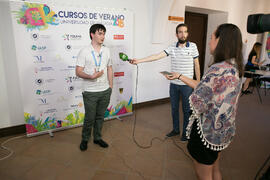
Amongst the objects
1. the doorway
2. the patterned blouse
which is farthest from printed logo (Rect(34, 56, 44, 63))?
the doorway

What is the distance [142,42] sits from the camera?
4008 mm

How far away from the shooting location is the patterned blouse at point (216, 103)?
3.89ft

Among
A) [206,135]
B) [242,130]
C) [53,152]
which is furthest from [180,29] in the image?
[53,152]

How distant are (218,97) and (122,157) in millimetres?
1622

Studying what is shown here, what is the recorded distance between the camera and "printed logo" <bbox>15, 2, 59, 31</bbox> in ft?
8.30

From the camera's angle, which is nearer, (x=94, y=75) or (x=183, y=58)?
(x=94, y=75)

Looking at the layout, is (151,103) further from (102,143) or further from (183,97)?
(102,143)

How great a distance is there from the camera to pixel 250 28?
145 cm

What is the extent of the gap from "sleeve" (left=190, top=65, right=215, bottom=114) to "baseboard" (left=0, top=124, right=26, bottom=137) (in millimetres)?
2780

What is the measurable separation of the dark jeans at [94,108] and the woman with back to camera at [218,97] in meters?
1.36

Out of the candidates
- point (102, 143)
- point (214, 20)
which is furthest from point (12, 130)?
point (214, 20)

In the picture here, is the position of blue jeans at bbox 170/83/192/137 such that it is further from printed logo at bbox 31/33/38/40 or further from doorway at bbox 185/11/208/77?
doorway at bbox 185/11/208/77

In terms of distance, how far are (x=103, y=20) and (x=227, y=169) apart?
2.73 m

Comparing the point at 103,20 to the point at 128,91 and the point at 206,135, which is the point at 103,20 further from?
the point at 206,135
